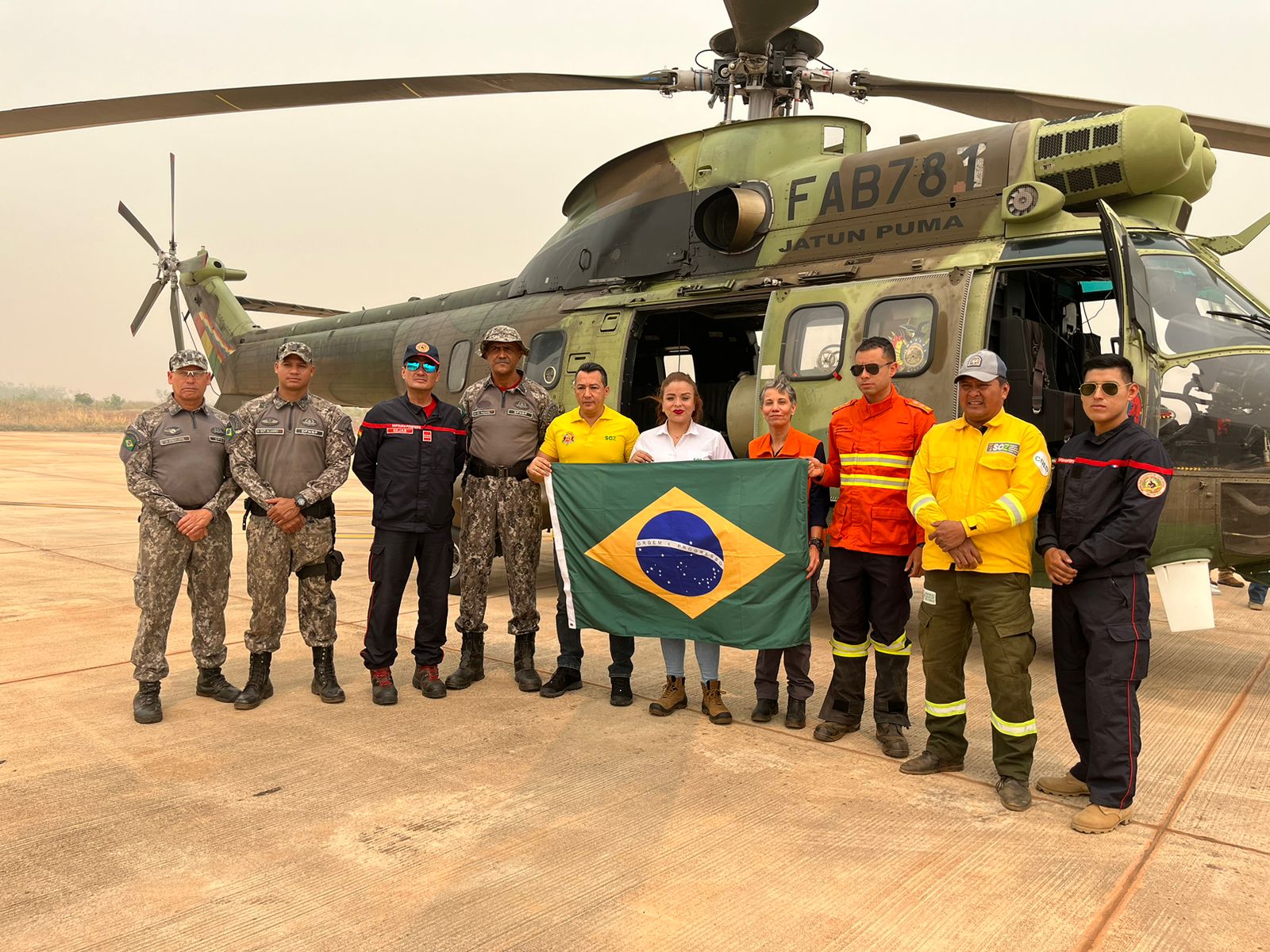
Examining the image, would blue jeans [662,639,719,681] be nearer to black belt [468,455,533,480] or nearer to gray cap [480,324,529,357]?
black belt [468,455,533,480]

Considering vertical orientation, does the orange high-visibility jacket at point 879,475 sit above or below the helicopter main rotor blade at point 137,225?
below

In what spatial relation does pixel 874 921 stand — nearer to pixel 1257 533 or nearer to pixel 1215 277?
pixel 1257 533

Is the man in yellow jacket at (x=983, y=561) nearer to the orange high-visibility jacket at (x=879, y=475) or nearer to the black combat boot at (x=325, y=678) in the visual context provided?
the orange high-visibility jacket at (x=879, y=475)

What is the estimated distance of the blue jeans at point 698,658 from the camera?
4.98m

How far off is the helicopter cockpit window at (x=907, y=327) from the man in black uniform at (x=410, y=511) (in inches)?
126

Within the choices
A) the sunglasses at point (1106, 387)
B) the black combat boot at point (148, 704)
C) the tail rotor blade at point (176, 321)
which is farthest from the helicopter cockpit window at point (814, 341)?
the tail rotor blade at point (176, 321)

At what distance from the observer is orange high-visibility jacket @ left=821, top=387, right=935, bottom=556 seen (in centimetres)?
451

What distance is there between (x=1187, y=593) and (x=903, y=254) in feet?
10.1

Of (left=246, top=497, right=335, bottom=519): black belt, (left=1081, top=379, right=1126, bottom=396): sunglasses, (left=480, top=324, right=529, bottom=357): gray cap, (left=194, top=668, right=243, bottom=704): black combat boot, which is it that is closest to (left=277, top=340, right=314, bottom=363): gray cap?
(left=246, top=497, right=335, bottom=519): black belt

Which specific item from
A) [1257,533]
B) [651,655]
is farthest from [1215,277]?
[651,655]

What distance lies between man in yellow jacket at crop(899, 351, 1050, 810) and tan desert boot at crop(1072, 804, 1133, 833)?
249mm

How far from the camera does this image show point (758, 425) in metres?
7.07

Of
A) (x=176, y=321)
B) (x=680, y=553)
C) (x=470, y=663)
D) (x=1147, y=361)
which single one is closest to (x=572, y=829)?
(x=680, y=553)

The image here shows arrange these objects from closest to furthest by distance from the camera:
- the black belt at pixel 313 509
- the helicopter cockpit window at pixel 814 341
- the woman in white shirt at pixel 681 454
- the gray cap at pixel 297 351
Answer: the woman in white shirt at pixel 681 454 → the black belt at pixel 313 509 → the gray cap at pixel 297 351 → the helicopter cockpit window at pixel 814 341
